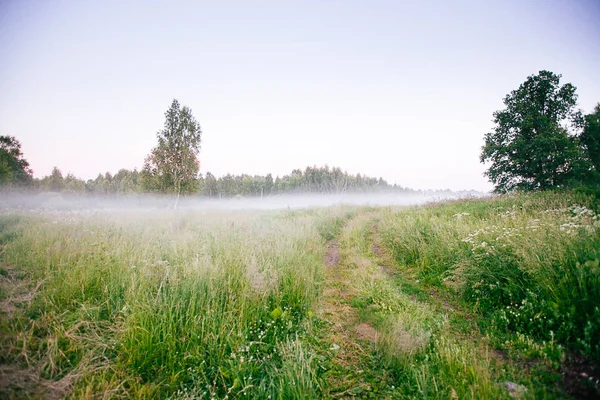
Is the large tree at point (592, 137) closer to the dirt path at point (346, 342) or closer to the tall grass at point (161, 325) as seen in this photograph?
the dirt path at point (346, 342)

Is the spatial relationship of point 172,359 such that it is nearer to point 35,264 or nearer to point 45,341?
point 45,341

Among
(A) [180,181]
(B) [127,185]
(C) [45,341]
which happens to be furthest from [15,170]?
(C) [45,341]

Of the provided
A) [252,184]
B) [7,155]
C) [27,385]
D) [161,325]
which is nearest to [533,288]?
[161,325]

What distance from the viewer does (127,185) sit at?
62344 mm

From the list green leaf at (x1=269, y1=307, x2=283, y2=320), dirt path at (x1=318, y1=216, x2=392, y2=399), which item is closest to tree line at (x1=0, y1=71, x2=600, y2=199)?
dirt path at (x1=318, y1=216, x2=392, y2=399)

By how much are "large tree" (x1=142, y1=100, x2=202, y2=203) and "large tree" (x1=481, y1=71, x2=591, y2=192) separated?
3056 centimetres

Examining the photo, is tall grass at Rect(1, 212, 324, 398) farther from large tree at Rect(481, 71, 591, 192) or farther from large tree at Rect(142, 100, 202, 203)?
large tree at Rect(142, 100, 202, 203)

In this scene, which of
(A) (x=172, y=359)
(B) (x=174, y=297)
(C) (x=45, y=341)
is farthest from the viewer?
(B) (x=174, y=297)

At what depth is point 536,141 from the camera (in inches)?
566

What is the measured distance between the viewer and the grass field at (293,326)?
2219 mm

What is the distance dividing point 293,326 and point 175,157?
28.8m

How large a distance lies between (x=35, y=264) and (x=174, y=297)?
9.81 feet

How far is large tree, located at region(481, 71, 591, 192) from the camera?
14.2 m

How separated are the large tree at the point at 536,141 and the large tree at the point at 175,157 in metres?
30.6
